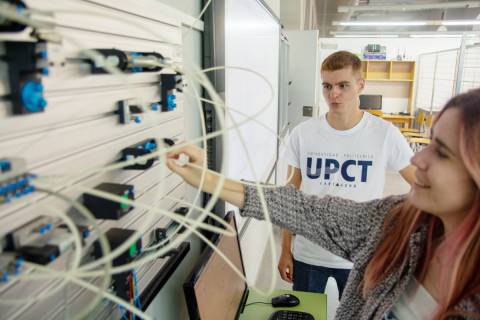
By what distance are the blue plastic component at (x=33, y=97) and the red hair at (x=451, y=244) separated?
717 mm

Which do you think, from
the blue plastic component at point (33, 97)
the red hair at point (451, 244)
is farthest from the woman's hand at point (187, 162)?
the red hair at point (451, 244)

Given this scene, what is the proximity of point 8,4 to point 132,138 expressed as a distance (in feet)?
1.03

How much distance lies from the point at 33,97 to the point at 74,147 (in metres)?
0.11

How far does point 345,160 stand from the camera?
1627 millimetres

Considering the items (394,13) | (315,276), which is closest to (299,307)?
(315,276)

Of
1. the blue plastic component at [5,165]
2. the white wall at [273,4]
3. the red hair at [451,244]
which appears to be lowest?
the red hair at [451,244]

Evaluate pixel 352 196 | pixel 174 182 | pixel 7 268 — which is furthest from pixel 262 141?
pixel 7 268

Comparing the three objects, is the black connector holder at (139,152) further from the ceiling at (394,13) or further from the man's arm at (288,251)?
the ceiling at (394,13)

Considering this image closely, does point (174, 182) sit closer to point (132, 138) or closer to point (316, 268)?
point (132, 138)

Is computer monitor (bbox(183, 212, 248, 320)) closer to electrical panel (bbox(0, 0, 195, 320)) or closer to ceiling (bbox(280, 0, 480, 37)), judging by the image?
electrical panel (bbox(0, 0, 195, 320))

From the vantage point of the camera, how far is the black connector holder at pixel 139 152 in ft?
2.10

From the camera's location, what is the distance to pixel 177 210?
36.8 inches

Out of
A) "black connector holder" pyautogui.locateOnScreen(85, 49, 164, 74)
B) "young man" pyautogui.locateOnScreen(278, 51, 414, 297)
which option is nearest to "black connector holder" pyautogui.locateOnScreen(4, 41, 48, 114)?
"black connector holder" pyautogui.locateOnScreen(85, 49, 164, 74)

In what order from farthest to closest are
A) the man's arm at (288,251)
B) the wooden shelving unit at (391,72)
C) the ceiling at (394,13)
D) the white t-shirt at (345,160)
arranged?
1. the ceiling at (394,13)
2. the wooden shelving unit at (391,72)
3. the man's arm at (288,251)
4. the white t-shirt at (345,160)
